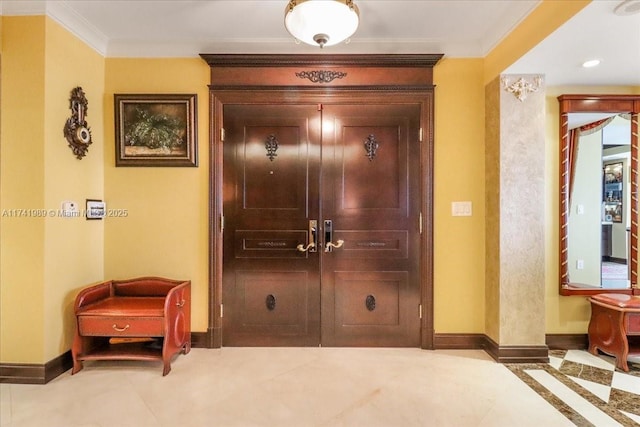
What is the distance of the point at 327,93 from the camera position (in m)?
2.92

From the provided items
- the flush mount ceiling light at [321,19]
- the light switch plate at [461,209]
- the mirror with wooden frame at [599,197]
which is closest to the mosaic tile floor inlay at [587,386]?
the mirror with wooden frame at [599,197]

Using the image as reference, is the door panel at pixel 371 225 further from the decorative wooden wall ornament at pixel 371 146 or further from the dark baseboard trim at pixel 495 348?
the dark baseboard trim at pixel 495 348

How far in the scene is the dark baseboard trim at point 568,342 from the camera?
292 cm

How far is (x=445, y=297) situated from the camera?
9.61 feet

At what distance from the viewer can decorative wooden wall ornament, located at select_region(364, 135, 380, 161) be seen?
115 inches

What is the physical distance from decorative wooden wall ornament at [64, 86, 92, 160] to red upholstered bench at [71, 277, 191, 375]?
115 centimetres

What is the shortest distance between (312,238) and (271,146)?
3.02 feet

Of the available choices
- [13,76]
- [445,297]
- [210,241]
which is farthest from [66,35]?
[445,297]

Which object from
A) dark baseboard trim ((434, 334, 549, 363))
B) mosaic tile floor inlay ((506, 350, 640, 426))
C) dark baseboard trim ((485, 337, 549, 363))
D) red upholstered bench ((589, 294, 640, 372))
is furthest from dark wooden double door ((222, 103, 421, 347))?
red upholstered bench ((589, 294, 640, 372))

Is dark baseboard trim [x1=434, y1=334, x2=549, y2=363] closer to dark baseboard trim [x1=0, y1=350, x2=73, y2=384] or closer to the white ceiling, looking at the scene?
the white ceiling

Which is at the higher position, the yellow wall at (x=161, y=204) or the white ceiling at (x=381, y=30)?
the white ceiling at (x=381, y=30)

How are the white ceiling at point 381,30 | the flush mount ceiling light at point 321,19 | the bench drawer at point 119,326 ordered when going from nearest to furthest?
the flush mount ceiling light at point 321,19
the white ceiling at point 381,30
the bench drawer at point 119,326

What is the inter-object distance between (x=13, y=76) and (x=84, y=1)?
76 cm

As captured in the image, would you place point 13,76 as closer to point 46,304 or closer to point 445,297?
point 46,304
